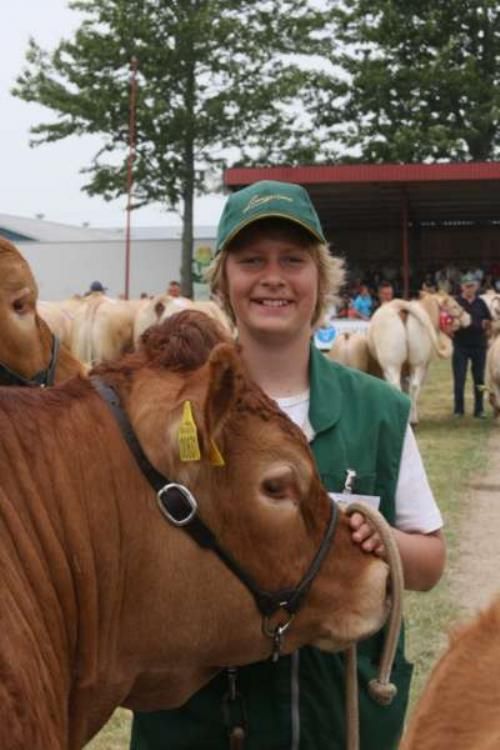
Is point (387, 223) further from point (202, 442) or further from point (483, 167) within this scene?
point (202, 442)

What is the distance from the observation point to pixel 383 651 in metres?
2.68

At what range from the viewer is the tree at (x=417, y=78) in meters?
39.6

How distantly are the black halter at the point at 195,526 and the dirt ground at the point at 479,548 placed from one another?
3.17 metres

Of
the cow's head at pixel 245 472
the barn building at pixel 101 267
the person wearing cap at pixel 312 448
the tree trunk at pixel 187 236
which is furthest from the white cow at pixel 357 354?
the barn building at pixel 101 267

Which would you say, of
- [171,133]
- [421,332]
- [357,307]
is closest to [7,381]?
[421,332]

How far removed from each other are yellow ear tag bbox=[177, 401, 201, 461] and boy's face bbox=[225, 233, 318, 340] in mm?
729

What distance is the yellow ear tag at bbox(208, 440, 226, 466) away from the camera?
223 cm

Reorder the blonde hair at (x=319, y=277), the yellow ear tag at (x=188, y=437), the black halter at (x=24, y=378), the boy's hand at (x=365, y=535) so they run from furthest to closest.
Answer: the black halter at (x=24, y=378), the blonde hair at (x=319, y=277), the boy's hand at (x=365, y=535), the yellow ear tag at (x=188, y=437)

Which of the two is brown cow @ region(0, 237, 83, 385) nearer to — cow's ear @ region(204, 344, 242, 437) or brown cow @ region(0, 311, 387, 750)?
brown cow @ region(0, 311, 387, 750)

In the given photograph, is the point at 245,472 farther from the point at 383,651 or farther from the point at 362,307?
the point at 362,307

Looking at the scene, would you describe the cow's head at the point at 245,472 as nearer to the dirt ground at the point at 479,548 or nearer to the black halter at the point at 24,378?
the black halter at the point at 24,378

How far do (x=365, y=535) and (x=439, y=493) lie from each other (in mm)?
8002

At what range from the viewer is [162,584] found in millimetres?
2285

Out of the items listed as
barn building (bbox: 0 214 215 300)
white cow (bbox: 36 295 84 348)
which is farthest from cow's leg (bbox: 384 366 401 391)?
barn building (bbox: 0 214 215 300)
